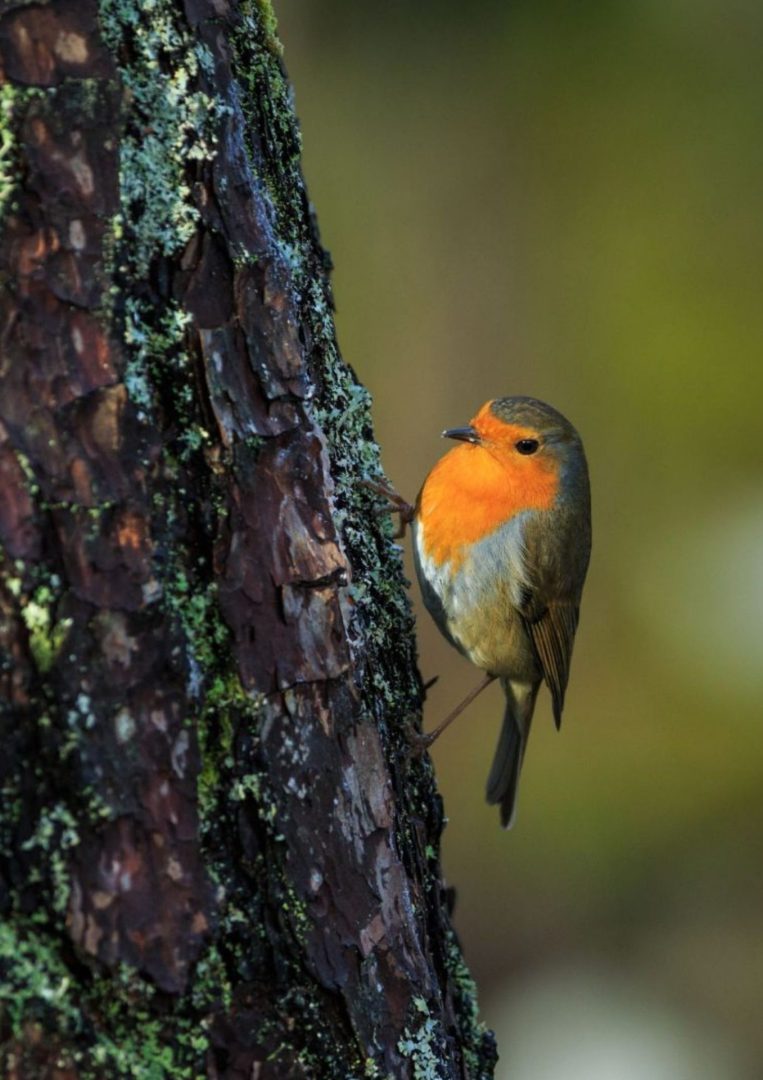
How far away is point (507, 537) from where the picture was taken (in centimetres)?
375

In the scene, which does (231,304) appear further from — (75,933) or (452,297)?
(452,297)

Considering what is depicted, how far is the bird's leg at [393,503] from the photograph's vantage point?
2.56 metres

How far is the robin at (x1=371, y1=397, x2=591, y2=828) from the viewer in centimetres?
371

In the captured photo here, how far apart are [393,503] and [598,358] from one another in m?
3.76

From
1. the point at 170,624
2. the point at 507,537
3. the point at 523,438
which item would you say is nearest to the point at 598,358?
the point at 523,438

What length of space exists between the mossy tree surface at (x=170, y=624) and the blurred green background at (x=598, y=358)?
418cm

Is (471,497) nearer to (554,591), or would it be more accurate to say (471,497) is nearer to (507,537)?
(507,537)

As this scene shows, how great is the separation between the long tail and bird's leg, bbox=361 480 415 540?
2.48 ft

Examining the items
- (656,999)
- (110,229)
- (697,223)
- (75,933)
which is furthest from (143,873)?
(697,223)

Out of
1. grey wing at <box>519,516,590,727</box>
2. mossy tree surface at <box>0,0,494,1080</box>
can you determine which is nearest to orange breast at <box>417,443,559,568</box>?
grey wing at <box>519,516,590,727</box>

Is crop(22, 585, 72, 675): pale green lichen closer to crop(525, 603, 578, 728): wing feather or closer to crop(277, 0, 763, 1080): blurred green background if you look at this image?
crop(525, 603, 578, 728): wing feather

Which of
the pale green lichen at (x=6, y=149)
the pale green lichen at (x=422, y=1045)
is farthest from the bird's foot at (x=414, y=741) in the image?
the pale green lichen at (x=6, y=149)

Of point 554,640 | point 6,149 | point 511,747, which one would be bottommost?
point 511,747

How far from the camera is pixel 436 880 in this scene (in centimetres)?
225
